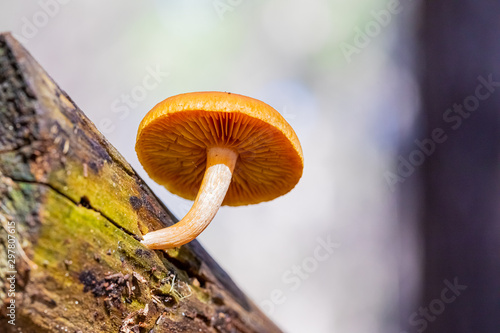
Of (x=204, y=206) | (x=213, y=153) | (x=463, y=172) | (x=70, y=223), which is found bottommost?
(x=70, y=223)

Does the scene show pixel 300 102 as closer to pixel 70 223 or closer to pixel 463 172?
pixel 463 172

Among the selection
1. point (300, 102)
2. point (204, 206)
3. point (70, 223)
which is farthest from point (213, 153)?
point (300, 102)

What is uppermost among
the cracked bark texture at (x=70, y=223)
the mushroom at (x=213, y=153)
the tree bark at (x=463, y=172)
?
the tree bark at (x=463, y=172)

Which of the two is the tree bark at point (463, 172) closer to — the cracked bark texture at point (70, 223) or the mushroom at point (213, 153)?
the mushroom at point (213, 153)

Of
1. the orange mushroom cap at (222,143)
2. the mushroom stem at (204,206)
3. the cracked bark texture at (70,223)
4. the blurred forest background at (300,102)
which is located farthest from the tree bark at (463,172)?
the cracked bark texture at (70,223)

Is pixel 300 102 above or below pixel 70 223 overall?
above

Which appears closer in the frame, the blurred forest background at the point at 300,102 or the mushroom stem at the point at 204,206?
the mushroom stem at the point at 204,206

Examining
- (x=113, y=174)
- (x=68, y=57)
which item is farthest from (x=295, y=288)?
(x=68, y=57)
